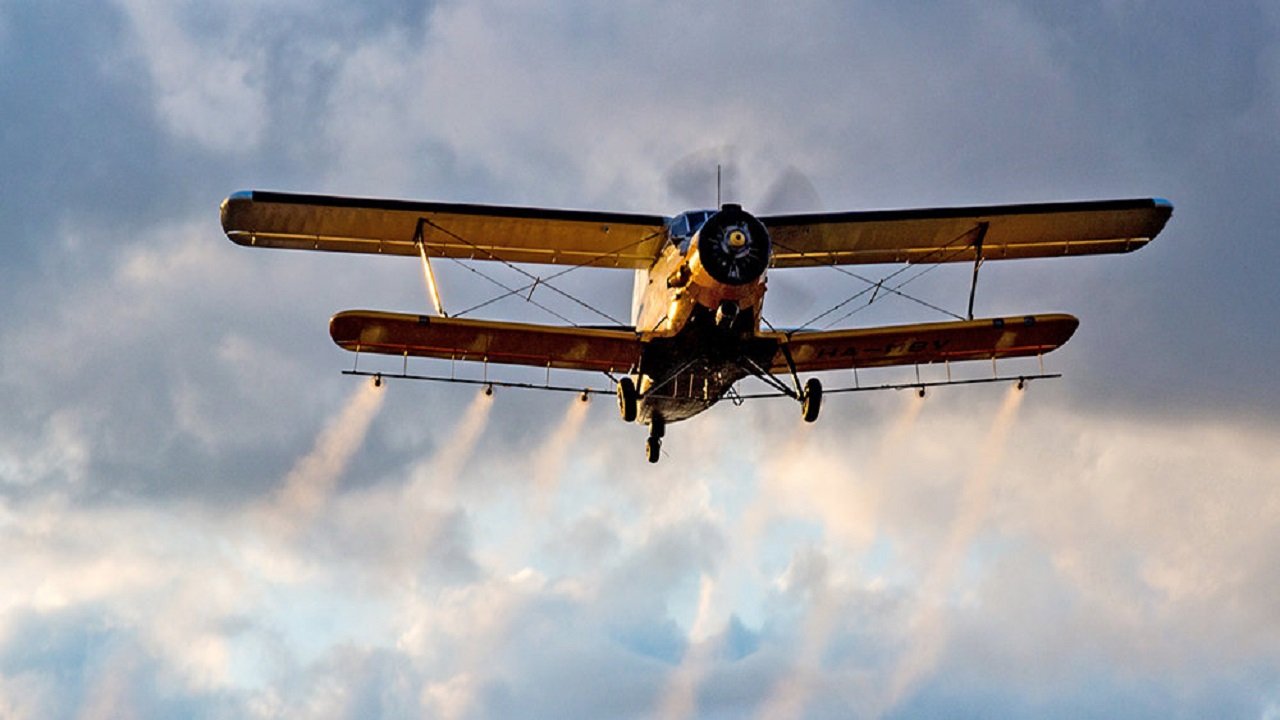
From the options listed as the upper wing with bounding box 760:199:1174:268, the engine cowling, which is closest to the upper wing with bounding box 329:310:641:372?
the engine cowling

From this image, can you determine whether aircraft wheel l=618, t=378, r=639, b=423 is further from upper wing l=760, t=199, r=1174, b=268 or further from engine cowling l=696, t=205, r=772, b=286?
upper wing l=760, t=199, r=1174, b=268

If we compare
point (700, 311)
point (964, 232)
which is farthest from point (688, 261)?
point (964, 232)

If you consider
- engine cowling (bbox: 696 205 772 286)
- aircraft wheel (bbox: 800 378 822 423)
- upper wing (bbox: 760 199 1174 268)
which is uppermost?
upper wing (bbox: 760 199 1174 268)

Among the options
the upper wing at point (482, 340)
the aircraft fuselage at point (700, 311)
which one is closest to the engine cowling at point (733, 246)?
the aircraft fuselage at point (700, 311)

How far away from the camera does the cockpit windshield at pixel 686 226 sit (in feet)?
103

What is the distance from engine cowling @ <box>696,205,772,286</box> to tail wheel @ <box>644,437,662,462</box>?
6.44 m

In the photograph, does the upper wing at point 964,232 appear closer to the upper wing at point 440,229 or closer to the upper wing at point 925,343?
the upper wing at point 925,343

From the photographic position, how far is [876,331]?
1314 inches

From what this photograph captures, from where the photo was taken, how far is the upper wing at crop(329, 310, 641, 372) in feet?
103

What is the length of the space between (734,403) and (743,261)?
4658mm

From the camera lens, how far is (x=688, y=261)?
30.7 meters

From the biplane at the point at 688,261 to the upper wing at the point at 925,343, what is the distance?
39mm

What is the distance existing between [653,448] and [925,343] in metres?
6.00

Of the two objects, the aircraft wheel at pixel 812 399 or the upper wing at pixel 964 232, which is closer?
the aircraft wheel at pixel 812 399
